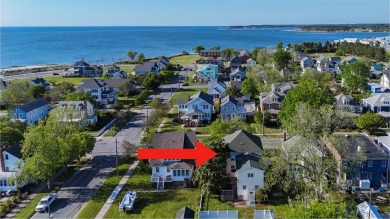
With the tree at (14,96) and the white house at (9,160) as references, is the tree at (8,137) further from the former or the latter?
the tree at (14,96)

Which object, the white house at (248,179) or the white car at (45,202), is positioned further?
the white house at (248,179)

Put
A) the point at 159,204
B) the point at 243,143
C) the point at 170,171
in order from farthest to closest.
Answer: the point at 243,143 < the point at 170,171 < the point at 159,204

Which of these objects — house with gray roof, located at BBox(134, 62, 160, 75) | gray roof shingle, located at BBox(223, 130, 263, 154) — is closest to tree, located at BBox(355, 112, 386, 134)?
gray roof shingle, located at BBox(223, 130, 263, 154)

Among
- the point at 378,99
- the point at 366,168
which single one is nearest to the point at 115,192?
the point at 366,168

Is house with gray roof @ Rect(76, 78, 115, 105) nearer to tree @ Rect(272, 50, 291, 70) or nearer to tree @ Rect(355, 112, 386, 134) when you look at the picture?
tree @ Rect(355, 112, 386, 134)

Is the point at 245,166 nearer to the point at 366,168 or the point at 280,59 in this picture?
the point at 366,168

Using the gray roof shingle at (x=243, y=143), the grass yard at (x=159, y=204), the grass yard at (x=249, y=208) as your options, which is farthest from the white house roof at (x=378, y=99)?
the grass yard at (x=159, y=204)

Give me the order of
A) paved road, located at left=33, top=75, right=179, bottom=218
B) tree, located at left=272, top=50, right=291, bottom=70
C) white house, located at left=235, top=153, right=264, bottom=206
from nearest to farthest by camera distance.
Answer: paved road, located at left=33, top=75, right=179, bottom=218 → white house, located at left=235, top=153, right=264, bottom=206 → tree, located at left=272, top=50, right=291, bottom=70
